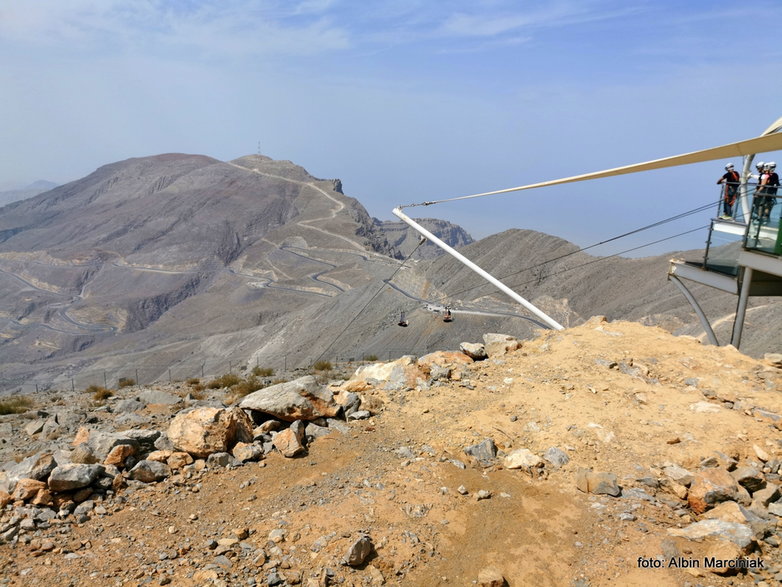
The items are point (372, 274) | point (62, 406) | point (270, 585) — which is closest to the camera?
point (270, 585)

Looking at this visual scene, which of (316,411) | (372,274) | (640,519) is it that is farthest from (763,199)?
(372,274)

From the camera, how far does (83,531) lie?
612cm

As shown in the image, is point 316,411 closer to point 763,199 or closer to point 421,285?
point 763,199

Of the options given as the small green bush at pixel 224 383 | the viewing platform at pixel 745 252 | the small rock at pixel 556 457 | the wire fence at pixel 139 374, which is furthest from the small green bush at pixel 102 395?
the wire fence at pixel 139 374

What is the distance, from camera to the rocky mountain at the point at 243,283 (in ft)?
149

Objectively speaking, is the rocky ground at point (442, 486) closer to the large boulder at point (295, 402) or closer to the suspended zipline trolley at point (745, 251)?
the large boulder at point (295, 402)

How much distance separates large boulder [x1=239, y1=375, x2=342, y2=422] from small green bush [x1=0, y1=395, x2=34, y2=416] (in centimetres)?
1157

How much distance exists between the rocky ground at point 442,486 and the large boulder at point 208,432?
26 mm

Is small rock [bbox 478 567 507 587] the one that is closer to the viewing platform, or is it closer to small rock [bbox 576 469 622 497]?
small rock [bbox 576 469 622 497]

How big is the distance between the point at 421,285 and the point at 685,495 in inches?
2039

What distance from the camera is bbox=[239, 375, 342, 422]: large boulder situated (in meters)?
8.56

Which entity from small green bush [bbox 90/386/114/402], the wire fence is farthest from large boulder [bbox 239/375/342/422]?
the wire fence

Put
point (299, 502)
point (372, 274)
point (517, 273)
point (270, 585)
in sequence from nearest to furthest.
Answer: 1. point (270, 585)
2. point (299, 502)
3. point (517, 273)
4. point (372, 274)

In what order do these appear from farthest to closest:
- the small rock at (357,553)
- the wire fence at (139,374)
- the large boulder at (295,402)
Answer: the wire fence at (139,374) → the large boulder at (295,402) → the small rock at (357,553)
